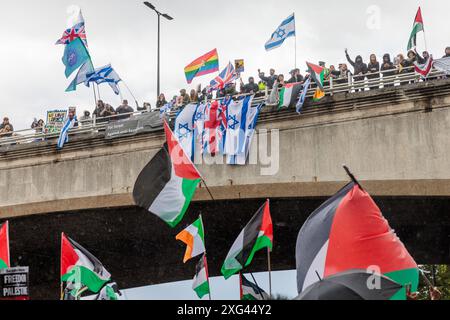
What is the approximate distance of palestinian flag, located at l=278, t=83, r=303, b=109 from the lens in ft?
69.3

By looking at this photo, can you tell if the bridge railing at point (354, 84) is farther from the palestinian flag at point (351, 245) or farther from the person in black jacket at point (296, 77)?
the palestinian flag at point (351, 245)

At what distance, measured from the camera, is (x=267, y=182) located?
21.5m

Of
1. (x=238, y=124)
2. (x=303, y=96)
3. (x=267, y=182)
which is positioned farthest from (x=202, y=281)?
(x=303, y=96)

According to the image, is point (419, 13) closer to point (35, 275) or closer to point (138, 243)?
point (138, 243)

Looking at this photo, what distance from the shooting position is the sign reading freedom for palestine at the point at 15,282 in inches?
584

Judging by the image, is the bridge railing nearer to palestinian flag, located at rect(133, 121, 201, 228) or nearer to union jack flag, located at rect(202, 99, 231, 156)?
union jack flag, located at rect(202, 99, 231, 156)

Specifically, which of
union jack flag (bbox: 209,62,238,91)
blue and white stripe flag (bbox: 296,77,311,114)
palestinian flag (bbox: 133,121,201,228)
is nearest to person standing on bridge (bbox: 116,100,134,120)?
union jack flag (bbox: 209,62,238,91)

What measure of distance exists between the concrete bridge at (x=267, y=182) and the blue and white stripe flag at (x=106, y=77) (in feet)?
7.90

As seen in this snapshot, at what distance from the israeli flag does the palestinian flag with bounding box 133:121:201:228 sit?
9.18 metres

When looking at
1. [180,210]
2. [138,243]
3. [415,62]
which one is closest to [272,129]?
[415,62]

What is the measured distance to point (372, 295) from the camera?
7594mm

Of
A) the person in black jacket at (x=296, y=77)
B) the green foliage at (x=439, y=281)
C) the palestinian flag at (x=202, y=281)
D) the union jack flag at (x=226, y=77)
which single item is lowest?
the green foliage at (x=439, y=281)

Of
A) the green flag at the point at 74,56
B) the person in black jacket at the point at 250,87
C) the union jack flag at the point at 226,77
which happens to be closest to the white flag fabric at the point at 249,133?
the person in black jacket at the point at 250,87

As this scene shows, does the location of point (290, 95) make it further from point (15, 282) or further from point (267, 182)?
point (15, 282)
